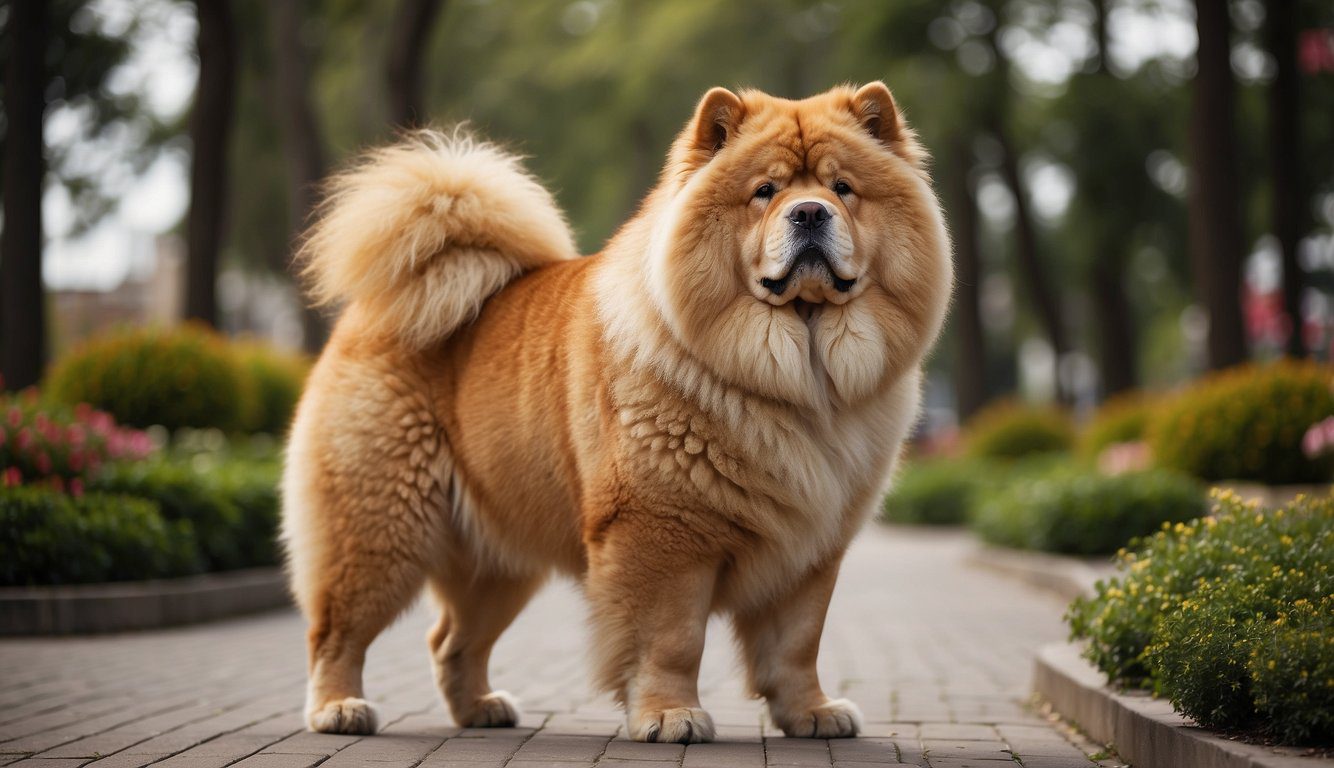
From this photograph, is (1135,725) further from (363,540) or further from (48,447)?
(48,447)

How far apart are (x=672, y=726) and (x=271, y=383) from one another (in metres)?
12.3

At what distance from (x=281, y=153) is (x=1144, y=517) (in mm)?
23569

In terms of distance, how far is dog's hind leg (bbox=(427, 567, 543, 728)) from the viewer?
16.3ft

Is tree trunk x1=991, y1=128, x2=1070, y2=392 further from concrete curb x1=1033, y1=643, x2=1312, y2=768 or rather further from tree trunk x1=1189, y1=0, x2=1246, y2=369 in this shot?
concrete curb x1=1033, y1=643, x2=1312, y2=768

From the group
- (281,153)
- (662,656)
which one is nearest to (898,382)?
(662,656)

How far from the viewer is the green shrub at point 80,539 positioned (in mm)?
7742

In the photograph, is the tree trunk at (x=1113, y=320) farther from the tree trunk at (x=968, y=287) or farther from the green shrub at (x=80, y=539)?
the green shrub at (x=80, y=539)

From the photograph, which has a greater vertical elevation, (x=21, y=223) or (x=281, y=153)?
(x=281, y=153)

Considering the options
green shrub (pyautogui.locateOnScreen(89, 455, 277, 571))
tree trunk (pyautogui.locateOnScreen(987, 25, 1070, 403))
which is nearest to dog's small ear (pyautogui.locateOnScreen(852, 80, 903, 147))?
green shrub (pyautogui.locateOnScreen(89, 455, 277, 571))

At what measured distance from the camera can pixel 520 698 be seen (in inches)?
229

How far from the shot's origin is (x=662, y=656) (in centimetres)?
419

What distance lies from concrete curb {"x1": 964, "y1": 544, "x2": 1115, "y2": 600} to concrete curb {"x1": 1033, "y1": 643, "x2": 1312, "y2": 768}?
254 cm

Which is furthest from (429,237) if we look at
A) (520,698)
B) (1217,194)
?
(1217,194)

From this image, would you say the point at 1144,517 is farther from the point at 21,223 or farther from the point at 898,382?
the point at 21,223
